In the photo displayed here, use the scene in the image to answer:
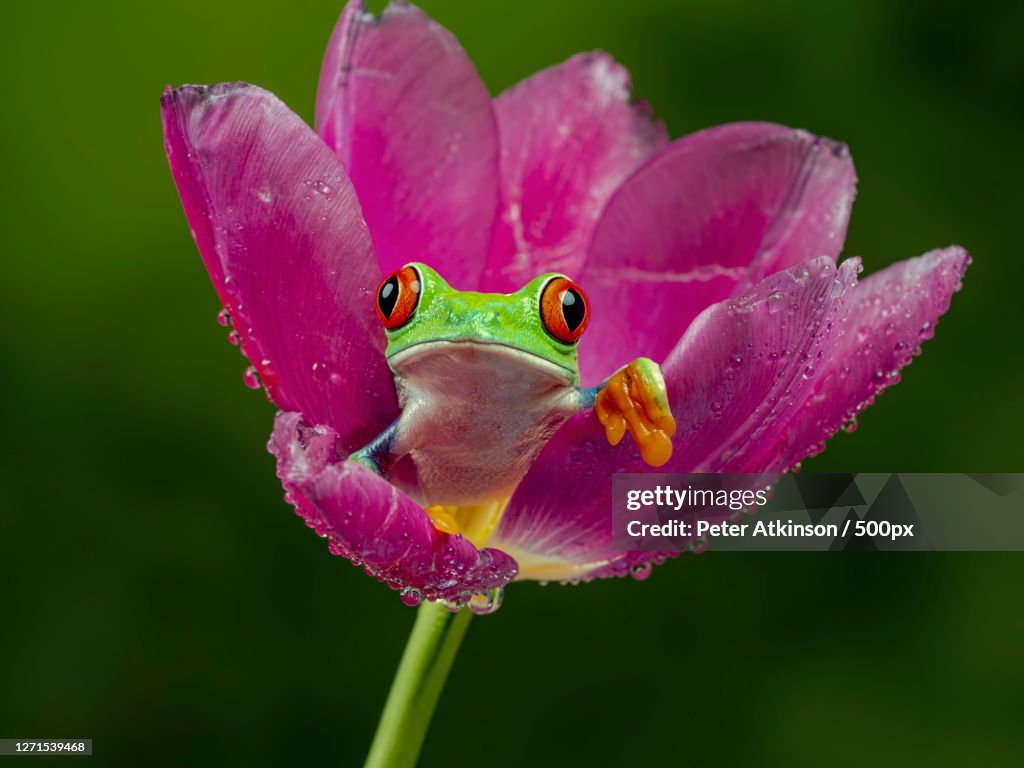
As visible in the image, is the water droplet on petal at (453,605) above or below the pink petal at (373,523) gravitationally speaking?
below

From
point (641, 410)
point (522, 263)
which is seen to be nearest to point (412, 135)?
point (522, 263)

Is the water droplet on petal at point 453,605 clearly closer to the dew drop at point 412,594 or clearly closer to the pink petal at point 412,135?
the dew drop at point 412,594

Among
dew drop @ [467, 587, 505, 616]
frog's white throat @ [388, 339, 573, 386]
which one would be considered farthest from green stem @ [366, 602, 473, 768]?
frog's white throat @ [388, 339, 573, 386]

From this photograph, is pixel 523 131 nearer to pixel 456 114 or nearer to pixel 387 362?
pixel 456 114

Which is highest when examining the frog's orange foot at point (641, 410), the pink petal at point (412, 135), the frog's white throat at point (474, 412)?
the pink petal at point (412, 135)

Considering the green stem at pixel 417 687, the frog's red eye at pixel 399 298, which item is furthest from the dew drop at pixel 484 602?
the frog's red eye at pixel 399 298

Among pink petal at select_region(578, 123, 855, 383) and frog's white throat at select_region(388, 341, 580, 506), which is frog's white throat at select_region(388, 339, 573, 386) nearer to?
frog's white throat at select_region(388, 341, 580, 506)

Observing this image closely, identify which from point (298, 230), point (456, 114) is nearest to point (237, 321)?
point (298, 230)
